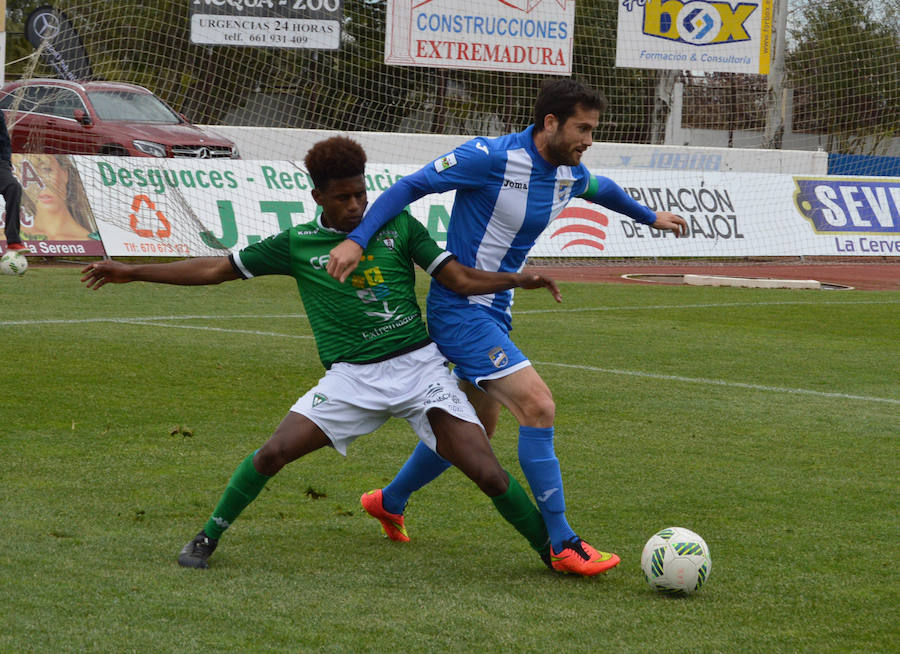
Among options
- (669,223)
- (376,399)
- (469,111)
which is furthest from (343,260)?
(469,111)

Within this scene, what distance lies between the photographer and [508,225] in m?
4.92

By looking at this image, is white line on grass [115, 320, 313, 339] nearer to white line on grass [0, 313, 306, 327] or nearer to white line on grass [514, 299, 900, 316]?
white line on grass [0, 313, 306, 327]

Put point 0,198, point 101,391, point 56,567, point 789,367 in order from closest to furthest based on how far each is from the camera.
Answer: point 56,567
point 101,391
point 789,367
point 0,198

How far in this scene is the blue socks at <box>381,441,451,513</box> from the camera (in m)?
4.82

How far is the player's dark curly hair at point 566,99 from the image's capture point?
4695mm

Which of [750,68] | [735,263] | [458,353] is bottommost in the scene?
[735,263]

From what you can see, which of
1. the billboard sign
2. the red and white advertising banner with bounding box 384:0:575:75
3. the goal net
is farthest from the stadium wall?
the billboard sign

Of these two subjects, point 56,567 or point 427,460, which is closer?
point 56,567

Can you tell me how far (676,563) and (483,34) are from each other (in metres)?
20.5

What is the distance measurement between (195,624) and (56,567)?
0.78 meters

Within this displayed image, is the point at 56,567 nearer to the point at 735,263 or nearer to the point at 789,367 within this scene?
the point at 789,367

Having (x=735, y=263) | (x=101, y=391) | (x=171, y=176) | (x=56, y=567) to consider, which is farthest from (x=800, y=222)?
(x=56, y=567)

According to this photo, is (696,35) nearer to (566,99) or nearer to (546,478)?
(566,99)

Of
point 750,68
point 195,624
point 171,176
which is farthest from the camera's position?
point 750,68
